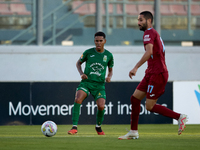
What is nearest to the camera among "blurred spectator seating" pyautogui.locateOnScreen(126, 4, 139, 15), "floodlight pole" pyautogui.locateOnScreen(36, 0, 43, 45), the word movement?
the word movement

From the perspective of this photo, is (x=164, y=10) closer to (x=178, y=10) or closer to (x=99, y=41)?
(x=178, y=10)

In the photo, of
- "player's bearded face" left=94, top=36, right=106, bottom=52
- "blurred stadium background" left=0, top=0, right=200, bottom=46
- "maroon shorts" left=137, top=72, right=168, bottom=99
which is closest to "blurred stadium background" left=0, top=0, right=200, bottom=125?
"blurred stadium background" left=0, top=0, right=200, bottom=46

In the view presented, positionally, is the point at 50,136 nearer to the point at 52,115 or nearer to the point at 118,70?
the point at 52,115

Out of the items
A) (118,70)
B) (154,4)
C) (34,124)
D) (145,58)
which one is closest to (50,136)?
(145,58)

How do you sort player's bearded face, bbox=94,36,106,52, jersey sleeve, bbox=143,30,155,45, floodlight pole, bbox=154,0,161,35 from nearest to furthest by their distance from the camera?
jersey sleeve, bbox=143,30,155,45 < player's bearded face, bbox=94,36,106,52 < floodlight pole, bbox=154,0,161,35

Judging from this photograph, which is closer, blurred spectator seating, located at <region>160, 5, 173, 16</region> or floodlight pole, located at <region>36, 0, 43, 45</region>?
floodlight pole, located at <region>36, 0, 43, 45</region>

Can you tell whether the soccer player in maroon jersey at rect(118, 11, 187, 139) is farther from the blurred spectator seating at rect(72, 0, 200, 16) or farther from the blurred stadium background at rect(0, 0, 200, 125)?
the blurred spectator seating at rect(72, 0, 200, 16)

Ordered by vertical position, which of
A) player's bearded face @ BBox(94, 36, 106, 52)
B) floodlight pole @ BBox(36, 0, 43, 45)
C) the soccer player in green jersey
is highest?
floodlight pole @ BBox(36, 0, 43, 45)

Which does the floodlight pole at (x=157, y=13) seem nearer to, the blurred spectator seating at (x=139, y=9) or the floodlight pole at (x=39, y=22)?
the blurred spectator seating at (x=139, y=9)

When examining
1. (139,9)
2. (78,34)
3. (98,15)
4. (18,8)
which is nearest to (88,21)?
(98,15)

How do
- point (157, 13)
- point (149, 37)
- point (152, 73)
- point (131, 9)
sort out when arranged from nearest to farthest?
point (149, 37), point (152, 73), point (131, 9), point (157, 13)

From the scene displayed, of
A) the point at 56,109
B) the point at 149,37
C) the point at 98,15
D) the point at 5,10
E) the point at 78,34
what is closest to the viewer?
the point at 149,37

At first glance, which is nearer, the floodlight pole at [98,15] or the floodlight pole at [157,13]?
the floodlight pole at [98,15]

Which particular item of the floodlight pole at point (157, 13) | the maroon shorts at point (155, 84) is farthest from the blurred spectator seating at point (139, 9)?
the maroon shorts at point (155, 84)
